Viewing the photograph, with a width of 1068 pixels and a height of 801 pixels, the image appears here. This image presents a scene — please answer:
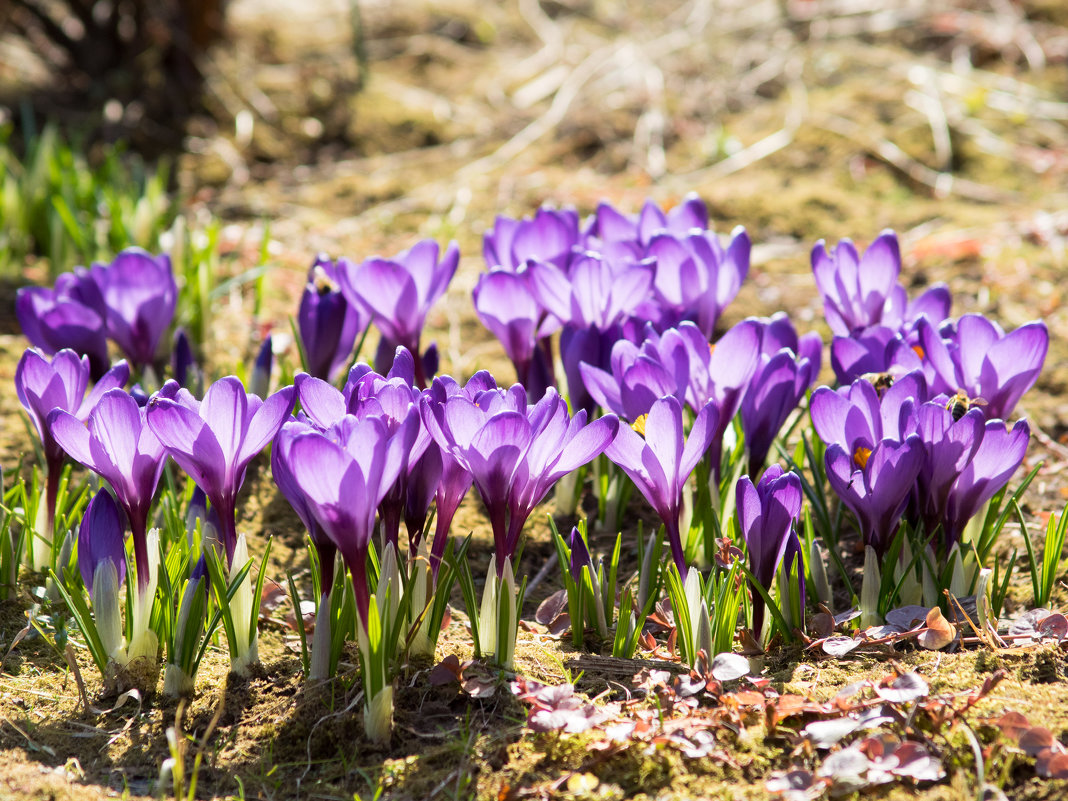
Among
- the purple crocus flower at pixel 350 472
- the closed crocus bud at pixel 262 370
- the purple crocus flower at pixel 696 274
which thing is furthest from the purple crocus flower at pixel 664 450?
the closed crocus bud at pixel 262 370

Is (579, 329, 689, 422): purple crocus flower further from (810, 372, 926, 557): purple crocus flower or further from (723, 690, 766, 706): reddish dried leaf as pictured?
(723, 690, 766, 706): reddish dried leaf

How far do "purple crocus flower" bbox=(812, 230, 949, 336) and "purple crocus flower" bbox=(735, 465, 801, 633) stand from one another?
0.71 metres

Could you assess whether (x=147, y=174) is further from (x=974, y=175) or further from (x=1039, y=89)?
(x=1039, y=89)

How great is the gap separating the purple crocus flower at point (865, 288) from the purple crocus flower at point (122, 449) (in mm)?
1434

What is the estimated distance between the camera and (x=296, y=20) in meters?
6.13

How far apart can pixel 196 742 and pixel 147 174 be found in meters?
3.44

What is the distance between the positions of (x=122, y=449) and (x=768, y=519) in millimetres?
1032

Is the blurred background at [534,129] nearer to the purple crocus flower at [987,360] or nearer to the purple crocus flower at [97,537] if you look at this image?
the purple crocus flower at [987,360]

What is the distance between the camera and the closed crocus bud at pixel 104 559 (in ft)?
5.07

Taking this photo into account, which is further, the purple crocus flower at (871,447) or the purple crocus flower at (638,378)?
the purple crocus flower at (638,378)

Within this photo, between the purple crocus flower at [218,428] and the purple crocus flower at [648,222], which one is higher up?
the purple crocus flower at [648,222]

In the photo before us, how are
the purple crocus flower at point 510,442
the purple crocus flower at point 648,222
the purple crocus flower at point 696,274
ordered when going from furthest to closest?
1. the purple crocus flower at point 648,222
2. the purple crocus flower at point 696,274
3. the purple crocus flower at point 510,442

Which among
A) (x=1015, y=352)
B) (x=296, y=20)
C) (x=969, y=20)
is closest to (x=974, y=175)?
(x=969, y=20)

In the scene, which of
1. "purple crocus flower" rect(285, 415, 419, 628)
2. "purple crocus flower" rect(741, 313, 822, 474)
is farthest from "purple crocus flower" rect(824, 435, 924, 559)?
"purple crocus flower" rect(285, 415, 419, 628)
